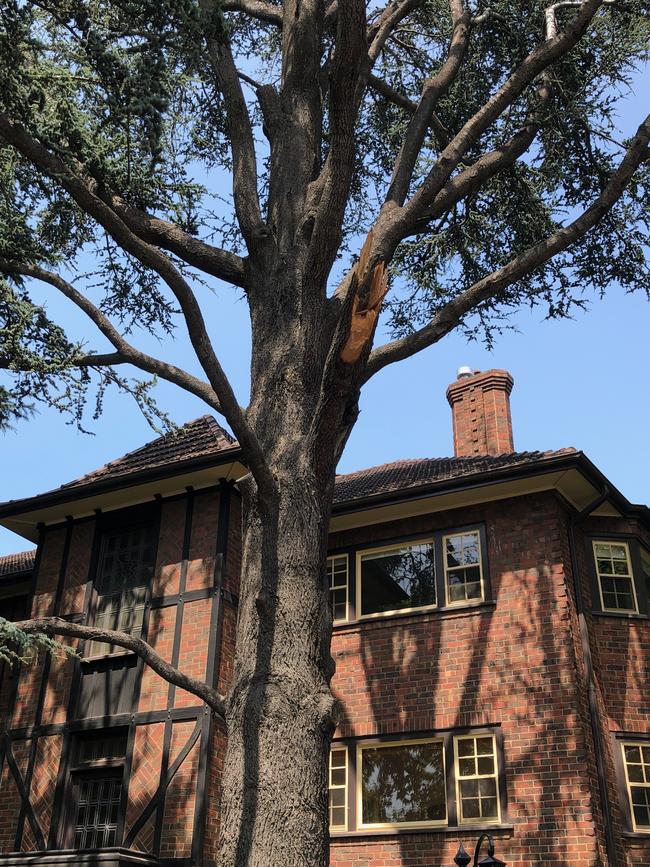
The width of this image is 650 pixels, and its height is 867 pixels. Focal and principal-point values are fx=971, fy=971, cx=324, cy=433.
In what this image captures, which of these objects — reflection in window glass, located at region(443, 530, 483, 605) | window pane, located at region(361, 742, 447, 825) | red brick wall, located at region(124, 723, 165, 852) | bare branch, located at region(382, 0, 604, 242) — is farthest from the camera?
reflection in window glass, located at region(443, 530, 483, 605)

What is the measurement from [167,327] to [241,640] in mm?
5011

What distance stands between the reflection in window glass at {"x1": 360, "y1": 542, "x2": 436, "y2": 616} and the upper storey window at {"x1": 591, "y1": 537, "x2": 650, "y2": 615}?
2.43 metres

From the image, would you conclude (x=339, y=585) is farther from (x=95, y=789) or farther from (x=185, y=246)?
(x=185, y=246)

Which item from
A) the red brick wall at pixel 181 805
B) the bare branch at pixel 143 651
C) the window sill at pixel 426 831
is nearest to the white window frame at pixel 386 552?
the window sill at pixel 426 831

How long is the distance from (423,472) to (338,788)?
5044mm

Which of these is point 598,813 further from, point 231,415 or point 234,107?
point 234,107

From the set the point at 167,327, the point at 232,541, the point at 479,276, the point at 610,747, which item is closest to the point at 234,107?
the point at 167,327

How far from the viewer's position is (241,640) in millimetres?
7344

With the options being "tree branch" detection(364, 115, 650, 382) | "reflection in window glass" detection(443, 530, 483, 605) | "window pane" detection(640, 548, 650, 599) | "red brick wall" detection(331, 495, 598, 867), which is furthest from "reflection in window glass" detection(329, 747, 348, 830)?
"tree branch" detection(364, 115, 650, 382)

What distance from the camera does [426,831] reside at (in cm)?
1281

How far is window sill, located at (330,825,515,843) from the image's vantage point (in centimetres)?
1233

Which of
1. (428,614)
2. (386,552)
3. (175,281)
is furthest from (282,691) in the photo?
(386,552)

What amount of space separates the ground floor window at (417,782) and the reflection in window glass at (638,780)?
5.73ft

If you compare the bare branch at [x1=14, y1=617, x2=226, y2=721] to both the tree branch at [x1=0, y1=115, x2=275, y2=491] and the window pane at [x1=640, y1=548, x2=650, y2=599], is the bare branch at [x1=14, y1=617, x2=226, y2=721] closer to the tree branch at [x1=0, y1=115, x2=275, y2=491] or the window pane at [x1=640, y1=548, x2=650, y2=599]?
the tree branch at [x1=0, y1=115, x2=275, y2=491]
